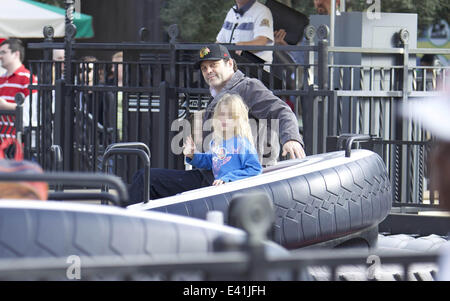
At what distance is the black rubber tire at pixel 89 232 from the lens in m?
2.63

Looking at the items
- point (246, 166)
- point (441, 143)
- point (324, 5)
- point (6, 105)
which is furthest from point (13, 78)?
point (441, 143)

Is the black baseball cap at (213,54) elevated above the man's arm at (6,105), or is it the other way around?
the black baseball cap at (213,54)

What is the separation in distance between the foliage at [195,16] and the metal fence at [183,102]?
13.6 m

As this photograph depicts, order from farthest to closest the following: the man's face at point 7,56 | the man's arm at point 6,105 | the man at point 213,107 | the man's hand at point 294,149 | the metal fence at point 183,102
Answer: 1. the man's face at point 7,56
2. the man's arm at point 6,105
3. the metal fence at point 183,102
4. the man at point 213,107
5. the man's hand at point 294,149

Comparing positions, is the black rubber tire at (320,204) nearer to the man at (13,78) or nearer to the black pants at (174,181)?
the black pants at (174,181)

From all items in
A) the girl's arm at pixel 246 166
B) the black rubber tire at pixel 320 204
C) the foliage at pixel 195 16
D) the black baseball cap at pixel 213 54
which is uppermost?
the foliage at pixel 195 16

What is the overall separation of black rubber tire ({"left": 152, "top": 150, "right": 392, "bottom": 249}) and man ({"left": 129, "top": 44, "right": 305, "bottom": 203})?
25.9 inches

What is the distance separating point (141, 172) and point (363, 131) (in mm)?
2846

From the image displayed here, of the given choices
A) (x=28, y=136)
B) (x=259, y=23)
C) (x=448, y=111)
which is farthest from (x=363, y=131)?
(x=448, y=111)

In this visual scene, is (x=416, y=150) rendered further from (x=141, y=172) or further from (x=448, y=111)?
(x=448, y=111)

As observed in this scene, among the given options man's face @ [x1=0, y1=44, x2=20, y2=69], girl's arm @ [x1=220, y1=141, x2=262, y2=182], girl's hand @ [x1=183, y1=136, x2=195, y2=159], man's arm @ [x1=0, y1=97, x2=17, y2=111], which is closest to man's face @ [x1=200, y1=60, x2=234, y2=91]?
girl's hand @ [x1=183, y1=136, x2=195, y2=159]

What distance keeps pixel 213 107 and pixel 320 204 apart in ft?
3.99

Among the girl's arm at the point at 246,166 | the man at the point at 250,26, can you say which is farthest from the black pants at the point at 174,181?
the man at the point at 250,26

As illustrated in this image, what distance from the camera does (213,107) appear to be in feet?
20.8
